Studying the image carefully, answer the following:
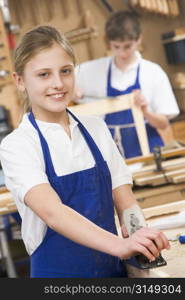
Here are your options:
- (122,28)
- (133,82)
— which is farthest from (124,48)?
(133,82)

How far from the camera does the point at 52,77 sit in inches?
62.9

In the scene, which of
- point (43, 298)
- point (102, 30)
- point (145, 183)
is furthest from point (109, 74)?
point (43, 298)

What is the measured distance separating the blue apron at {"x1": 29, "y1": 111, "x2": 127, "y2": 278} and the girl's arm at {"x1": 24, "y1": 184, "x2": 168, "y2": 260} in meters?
0.10

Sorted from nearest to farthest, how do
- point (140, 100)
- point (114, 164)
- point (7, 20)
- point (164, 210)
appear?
point (114, 164) → point (164, 210) → point (140, 100) → point (7, 20)

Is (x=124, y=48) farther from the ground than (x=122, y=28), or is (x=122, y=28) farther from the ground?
Answer: (x=122, y=28)

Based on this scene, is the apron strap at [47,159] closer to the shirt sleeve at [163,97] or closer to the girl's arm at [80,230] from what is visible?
the girl's arm at [80,230]

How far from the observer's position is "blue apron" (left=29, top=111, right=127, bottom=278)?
5.28ft

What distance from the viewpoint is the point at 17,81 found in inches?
66.7

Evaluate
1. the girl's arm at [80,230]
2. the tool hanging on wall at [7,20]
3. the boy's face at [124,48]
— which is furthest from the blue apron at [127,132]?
the girl's arm at [80,230]

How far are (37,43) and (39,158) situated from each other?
25cm

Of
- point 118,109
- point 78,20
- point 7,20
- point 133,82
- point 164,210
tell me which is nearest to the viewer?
point 164,210

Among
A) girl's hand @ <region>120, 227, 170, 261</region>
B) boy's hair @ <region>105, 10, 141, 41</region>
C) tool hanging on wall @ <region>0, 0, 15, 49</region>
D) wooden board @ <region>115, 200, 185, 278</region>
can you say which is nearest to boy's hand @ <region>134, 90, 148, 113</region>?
boy's hair @ <region>105, 10, 141, 41</region>

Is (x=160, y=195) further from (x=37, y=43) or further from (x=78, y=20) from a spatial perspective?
(x=78, y=20)

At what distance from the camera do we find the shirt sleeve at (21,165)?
1.55m
